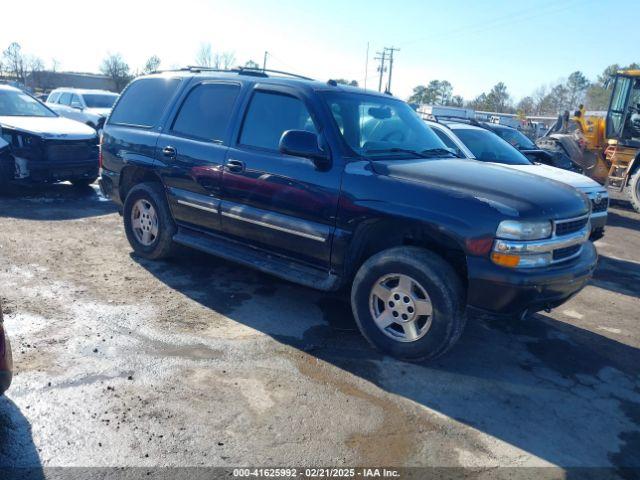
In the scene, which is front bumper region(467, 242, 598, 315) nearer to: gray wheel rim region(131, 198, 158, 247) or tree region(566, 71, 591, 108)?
gray wheel rim region(131, 198, 158, 247)

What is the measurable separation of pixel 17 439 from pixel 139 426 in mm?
633

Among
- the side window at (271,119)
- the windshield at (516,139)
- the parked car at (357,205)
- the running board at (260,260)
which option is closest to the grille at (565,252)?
the parked car at (357,205)

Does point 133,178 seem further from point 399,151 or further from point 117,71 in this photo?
point 117,71

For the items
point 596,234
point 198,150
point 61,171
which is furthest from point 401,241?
point 61,171

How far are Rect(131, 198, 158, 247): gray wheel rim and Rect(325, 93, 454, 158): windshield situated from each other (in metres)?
2.44

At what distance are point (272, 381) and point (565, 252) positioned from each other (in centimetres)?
235

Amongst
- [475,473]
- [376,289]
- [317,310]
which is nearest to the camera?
[475,473]

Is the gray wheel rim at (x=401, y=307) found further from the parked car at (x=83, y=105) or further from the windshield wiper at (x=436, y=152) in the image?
the parked car at (x=83, y=105)

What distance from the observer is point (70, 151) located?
9023 millimetres

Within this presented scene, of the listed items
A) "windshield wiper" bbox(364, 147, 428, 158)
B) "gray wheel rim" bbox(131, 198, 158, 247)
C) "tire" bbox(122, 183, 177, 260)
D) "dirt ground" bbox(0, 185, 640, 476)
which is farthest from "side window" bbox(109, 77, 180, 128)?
"windshield wiper" bbox(364, 147, 428, 158)

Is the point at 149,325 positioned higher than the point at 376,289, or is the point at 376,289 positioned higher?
the point at 376,289

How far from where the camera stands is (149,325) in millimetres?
4395

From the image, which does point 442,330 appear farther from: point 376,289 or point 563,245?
point 563,245

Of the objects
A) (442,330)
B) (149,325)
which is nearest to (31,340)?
(149,325)
